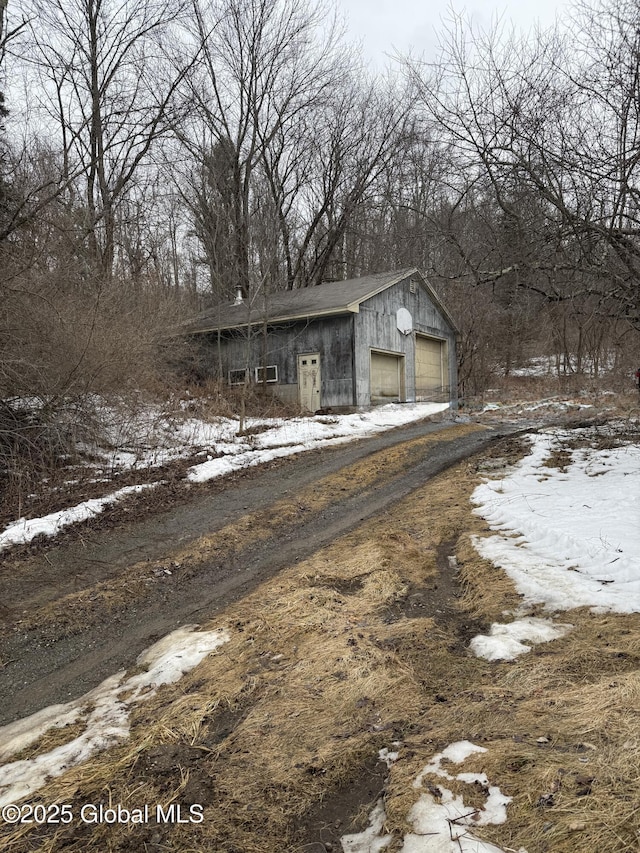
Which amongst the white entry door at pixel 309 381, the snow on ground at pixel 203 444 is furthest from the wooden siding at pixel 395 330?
the snow on ground at pixel 203 444

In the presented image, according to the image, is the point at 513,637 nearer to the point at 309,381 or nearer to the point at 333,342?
the point at 333,342

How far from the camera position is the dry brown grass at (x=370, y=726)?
76.0 inches

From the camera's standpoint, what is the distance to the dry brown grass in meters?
1.93

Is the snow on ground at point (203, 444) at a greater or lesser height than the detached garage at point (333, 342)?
lesser

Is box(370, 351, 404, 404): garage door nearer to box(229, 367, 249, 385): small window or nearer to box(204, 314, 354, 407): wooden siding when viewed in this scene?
box(204, 314, 354, 407): wooden siding

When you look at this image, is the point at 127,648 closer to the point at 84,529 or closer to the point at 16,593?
the point at 16,593

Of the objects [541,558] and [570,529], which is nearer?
[541,558]

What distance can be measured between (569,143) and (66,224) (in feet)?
26.6

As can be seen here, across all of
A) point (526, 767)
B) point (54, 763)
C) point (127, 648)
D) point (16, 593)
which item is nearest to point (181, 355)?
point (16, 593)

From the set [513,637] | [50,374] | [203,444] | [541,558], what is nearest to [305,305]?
[203,444]

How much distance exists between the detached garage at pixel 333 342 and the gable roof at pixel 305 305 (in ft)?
0.13

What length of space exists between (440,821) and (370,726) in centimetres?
75

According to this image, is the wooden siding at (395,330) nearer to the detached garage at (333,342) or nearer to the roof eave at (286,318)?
the detached garage at (333,342)

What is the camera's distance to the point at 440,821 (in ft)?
6.08
